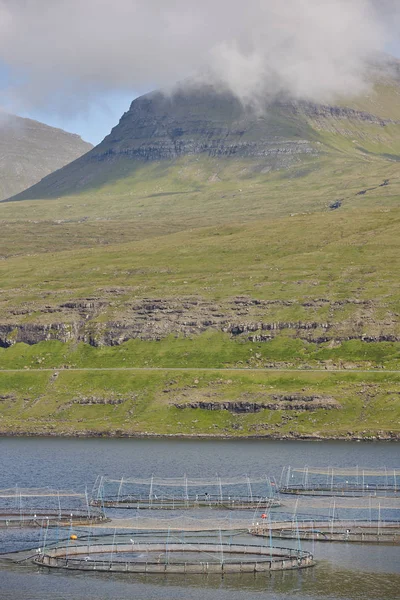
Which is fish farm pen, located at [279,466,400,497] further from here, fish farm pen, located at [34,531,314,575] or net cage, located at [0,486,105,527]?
fish farm pen, located at [34,531,314,575]

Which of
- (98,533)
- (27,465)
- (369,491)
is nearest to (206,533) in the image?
(98,533)

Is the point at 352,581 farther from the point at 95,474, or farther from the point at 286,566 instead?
the point at 95,474

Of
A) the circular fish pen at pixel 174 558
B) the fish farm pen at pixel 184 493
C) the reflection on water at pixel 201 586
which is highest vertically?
the fish farm pen at pixel 184 493

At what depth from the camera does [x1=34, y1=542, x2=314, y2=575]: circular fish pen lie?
112 meters

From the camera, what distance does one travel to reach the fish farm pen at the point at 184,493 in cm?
15088

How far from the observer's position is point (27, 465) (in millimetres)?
192375

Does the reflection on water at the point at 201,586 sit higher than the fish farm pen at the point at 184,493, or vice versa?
the fish farm pen at the point at 184,493

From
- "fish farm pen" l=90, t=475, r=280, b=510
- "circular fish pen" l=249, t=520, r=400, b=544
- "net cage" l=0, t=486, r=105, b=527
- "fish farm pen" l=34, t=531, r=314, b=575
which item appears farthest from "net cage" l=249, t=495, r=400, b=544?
"net cage" l=0, t=486, r=105, b=527

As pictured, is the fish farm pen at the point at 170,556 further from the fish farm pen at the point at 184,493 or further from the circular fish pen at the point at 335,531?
the fish farm pen at the point at 184,493

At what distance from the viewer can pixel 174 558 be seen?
117 m

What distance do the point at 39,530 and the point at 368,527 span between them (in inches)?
1705

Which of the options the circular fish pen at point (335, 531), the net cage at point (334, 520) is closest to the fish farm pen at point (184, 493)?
the net cage at point (334, 520)

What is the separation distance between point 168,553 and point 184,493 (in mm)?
43097

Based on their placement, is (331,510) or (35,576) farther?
(331,510)
